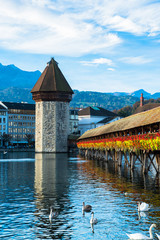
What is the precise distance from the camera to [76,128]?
504ft

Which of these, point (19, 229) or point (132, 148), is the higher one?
point (132, 148)

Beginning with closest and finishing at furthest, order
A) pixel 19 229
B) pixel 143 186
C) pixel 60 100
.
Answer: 1. pixel 19 229
2. pixel 143 186
3. pixel 60 100

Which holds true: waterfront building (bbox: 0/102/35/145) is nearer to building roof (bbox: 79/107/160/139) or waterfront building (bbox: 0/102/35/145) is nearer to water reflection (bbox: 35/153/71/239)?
building roof (bbox: 79/107/160/139)

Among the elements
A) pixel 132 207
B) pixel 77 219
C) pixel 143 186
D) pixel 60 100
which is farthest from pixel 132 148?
pixel 60 100

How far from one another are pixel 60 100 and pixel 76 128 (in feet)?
163

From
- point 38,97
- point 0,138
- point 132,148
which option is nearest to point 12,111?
point 0,138

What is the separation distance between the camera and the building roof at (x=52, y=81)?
4094 inches

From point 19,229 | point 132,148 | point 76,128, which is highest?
point 76,128

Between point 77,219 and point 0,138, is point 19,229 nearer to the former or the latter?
point 77,219

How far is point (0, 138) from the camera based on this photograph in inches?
5719

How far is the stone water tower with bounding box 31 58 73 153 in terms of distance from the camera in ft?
342

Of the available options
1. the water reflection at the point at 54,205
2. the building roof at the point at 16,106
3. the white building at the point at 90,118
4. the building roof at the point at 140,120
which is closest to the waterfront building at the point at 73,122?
the white building at the point at 90,118

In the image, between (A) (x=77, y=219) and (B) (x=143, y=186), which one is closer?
(A) (x=77, y=219)

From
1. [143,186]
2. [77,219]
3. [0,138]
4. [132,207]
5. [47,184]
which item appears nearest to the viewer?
[77,219]
